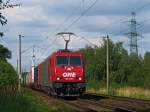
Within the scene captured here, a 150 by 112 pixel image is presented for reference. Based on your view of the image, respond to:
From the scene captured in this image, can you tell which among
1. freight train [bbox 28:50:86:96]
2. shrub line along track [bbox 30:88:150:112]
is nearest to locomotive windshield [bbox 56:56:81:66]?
freight train [bbox 28:50:86:96]

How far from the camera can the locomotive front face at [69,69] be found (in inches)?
1377

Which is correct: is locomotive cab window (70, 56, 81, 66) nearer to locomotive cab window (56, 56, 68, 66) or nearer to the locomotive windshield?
the locomotive windshield

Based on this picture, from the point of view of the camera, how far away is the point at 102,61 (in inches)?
2970

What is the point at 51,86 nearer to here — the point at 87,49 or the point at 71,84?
the point at 71,84

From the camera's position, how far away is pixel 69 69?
35.3m

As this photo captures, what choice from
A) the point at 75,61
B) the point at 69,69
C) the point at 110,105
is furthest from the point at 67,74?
the point at 110,105

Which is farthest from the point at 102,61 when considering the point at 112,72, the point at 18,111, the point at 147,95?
the point at 18,111

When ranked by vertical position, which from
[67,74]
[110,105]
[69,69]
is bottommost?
[110,105]

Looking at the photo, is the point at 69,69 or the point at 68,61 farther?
the point at 68,61

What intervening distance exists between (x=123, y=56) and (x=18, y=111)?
62498 millimetres

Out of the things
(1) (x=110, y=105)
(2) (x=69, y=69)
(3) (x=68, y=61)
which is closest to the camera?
(1) (x=110, y=105)

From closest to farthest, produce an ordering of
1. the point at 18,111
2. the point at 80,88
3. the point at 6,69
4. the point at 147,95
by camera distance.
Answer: the point at 18,111
the point at 80,88
the point at 147,95
the point at 6,69

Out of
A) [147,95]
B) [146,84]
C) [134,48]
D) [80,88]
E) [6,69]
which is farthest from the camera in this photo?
[134,48]

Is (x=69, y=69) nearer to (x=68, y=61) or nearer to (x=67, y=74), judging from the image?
(x=67, y=74)
